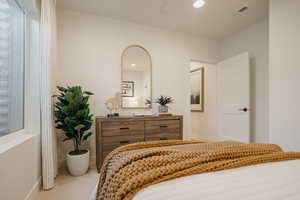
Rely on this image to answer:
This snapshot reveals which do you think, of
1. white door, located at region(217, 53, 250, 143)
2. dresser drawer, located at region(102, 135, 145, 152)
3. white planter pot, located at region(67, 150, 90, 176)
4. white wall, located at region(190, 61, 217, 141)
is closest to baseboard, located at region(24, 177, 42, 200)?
white planter pot, located at region(67, 150, 90, 176)

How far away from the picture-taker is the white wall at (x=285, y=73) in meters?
1.82

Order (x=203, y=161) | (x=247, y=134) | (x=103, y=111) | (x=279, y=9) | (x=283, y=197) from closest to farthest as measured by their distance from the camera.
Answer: (x=283, y=197)
(x=203, y=161)
(x=279, y=9)
(x=103, y=111)
(x=247, y=134)

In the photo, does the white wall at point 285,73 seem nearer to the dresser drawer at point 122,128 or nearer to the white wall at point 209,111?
the white wall at point 209,111

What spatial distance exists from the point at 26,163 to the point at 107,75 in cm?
178

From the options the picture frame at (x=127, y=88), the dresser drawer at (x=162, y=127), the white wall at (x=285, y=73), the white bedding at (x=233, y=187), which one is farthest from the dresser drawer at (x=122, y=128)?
the white wall at (x=285, y=73)

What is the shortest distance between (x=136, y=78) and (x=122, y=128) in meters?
1.10

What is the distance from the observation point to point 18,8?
1573 millimetres

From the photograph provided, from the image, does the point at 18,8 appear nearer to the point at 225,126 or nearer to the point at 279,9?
the point at 279,9

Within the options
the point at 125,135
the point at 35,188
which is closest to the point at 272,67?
the point at 125,135

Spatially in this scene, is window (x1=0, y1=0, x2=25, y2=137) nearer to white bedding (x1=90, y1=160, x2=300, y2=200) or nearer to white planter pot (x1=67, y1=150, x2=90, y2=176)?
white planter pot (x1=67, y1=150, x2=90, y2=176)

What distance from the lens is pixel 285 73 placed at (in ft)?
6.30

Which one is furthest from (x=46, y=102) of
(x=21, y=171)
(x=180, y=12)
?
(x=180, y=12)

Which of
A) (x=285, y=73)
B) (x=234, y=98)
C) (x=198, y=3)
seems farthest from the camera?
(x=234, y=98)

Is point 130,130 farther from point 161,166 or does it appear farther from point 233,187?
point 233,187
